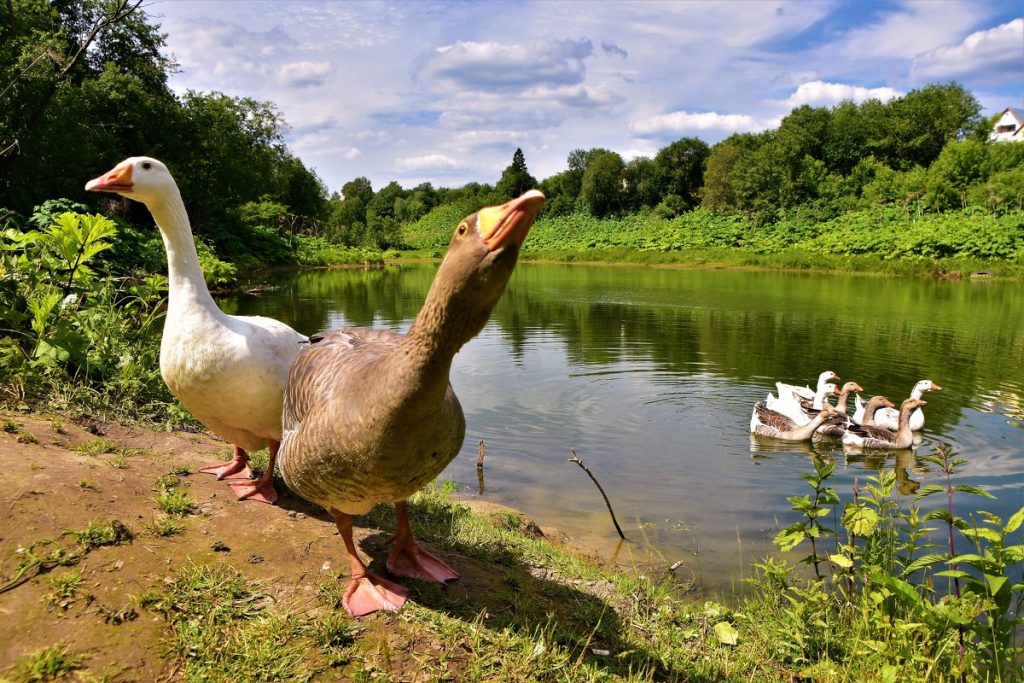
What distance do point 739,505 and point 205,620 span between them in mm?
6346

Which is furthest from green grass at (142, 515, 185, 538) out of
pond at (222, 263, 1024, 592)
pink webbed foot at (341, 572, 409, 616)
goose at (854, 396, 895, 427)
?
goose at (854, 396, 895, 427)

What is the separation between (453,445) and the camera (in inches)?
121

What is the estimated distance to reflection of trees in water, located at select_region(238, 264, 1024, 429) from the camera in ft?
47.8

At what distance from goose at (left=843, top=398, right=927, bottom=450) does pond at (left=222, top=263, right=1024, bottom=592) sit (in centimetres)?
25

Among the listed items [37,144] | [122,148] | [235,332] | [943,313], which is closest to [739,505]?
[235,332]

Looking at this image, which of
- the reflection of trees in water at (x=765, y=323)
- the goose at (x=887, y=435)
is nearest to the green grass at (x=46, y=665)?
the goose at (x=887, y=435)

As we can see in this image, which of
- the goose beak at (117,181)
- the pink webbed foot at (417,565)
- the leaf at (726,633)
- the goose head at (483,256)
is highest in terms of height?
the goose beak at (117,181)

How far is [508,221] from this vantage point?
7.17 feet

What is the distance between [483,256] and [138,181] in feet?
11.4

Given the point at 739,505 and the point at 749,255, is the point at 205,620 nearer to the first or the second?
the point at 739,505

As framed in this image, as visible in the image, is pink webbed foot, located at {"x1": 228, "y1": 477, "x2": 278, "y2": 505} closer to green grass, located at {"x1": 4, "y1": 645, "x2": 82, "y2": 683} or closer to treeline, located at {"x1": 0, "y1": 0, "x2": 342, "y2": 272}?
green grass, located at {"x1": 4, "y1": 645, "x2": 82, "y2": 683}

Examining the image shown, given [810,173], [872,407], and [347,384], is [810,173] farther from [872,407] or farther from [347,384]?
[347,384]

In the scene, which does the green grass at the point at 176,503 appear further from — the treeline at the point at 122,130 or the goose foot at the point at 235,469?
the treeline at the point at 122,130

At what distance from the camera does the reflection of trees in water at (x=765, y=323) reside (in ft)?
47.8
